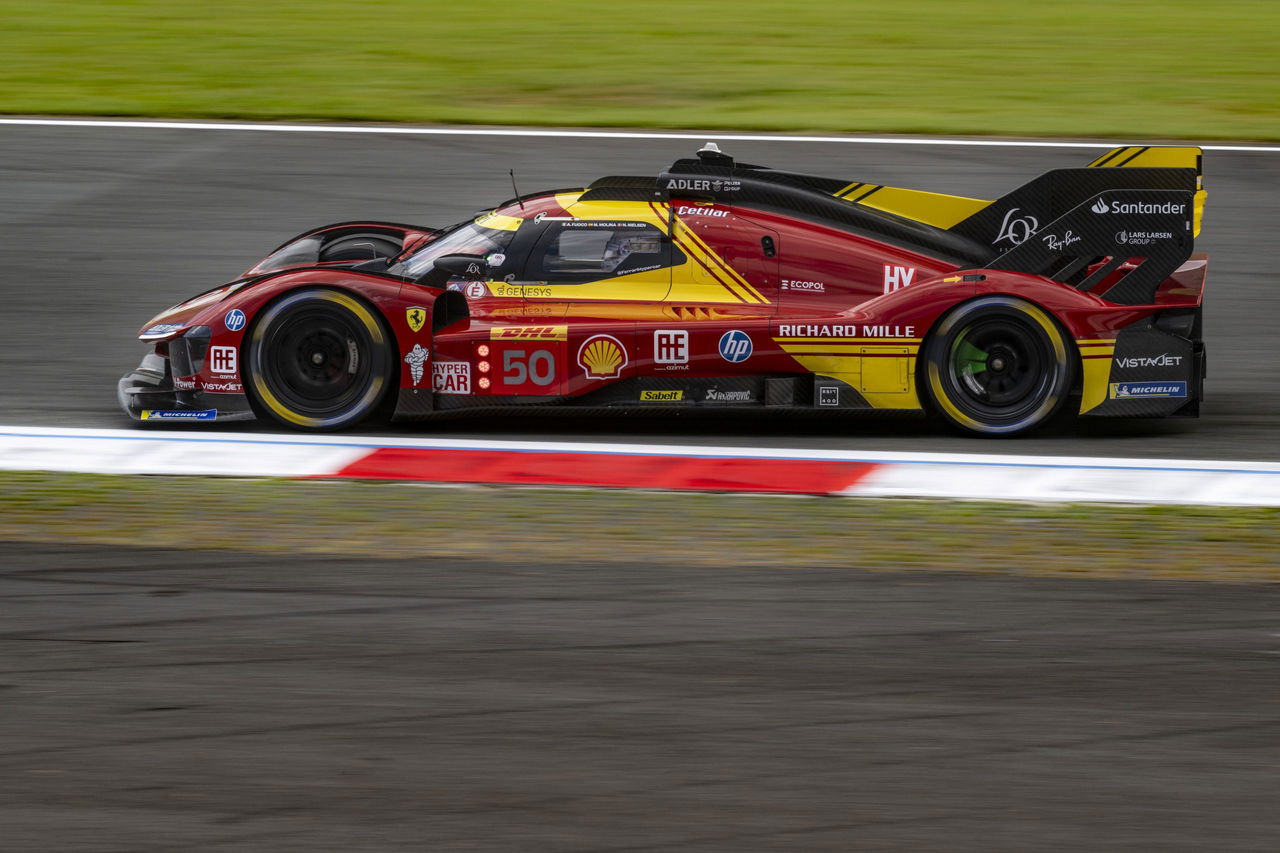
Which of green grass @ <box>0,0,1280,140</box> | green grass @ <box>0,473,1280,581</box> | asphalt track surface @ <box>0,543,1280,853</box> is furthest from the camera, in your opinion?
green grass @ <box>0,0,1280,140</box>

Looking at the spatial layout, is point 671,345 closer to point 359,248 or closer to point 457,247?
point 457,247

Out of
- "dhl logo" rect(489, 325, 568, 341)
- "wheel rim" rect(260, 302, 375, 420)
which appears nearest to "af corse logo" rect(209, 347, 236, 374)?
"wheel rim" rect(260, 302, 375, 420)

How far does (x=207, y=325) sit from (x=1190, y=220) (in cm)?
538

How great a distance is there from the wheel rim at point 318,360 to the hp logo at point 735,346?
193 cm

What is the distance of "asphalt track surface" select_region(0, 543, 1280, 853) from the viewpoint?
466 centimetres

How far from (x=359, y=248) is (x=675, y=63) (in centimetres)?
923

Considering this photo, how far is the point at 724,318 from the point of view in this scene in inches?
355

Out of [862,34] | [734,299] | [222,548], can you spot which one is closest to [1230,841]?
[222,548]

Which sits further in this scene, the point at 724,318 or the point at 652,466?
the point at 724,318

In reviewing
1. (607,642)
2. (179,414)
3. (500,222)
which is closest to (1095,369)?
(500,222)

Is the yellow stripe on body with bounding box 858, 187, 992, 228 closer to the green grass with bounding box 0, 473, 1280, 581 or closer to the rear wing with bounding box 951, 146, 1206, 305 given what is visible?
the rear wing with bounding box 951, 146, 1206, 305

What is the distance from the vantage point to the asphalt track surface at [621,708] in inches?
184

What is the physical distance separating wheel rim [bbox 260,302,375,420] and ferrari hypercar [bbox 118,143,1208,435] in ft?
0.04

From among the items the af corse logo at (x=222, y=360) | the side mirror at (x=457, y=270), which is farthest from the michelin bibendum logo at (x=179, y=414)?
the side mirror at (x=457, y=270)
